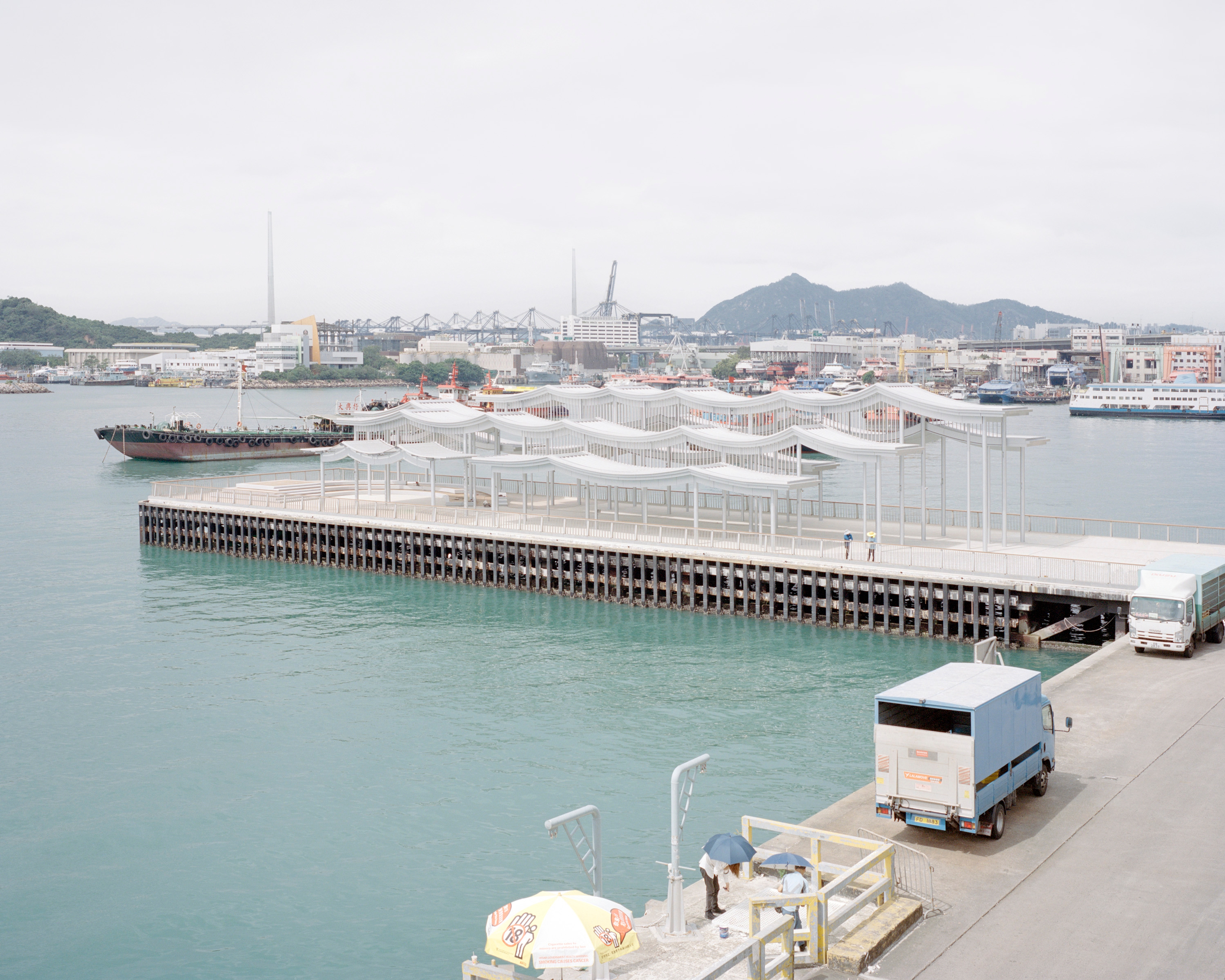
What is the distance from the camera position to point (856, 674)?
3853 centimetres

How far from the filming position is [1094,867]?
1886 cm

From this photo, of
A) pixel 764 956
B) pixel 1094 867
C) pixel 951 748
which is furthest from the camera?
pixel 951 748

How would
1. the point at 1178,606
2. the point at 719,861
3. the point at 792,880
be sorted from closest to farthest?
the point at 792,880 < the point at 719,861 < the point at 1178,606

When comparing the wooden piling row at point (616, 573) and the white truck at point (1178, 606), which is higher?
the white truck at point (1178, 606)

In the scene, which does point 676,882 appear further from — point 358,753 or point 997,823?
point 358,753

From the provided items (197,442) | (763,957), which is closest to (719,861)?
(763,957)

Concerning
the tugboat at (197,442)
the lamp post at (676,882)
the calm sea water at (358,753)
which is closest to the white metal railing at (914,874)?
the lamp post at (676,882)

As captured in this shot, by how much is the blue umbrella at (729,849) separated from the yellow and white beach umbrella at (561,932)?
2.08m

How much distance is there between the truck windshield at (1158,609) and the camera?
32688 millimetres

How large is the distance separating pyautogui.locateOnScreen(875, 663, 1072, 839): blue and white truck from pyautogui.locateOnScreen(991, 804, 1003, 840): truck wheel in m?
0.02

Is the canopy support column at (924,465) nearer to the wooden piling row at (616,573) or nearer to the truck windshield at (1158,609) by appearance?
the wooden piling row at (616,573)

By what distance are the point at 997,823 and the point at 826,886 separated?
15.2ft

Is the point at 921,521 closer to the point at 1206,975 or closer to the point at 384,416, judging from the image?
the point at 384,416

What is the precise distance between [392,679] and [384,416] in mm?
30565
